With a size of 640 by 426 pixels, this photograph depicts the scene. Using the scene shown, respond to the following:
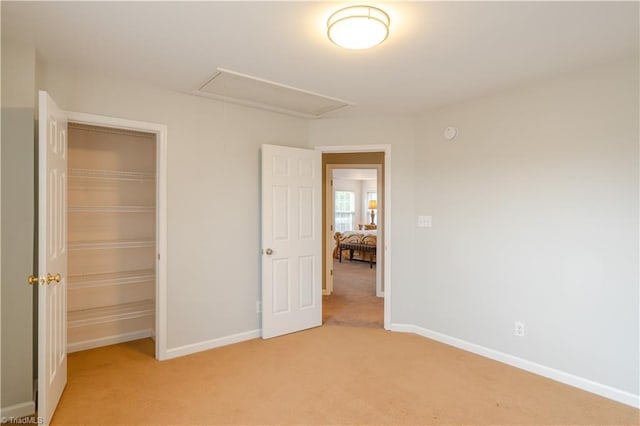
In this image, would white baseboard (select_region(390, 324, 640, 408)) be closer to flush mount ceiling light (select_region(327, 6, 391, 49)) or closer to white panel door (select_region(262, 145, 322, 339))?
white panel door (select_region(262, 145, 322, 339))

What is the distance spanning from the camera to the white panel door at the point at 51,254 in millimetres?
2002

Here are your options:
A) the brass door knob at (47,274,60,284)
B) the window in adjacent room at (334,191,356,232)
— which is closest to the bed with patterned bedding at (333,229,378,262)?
the window in adjacent room at (334,191,356,232)

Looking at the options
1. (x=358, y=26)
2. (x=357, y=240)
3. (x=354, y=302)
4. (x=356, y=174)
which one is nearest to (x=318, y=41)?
(x=358, y=26)

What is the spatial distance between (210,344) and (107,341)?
3.46ft

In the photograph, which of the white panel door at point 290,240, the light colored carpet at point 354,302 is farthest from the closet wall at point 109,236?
the light colored carpet at point 354,302

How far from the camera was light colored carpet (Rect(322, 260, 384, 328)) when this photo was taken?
14.0 feet

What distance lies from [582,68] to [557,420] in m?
2.44

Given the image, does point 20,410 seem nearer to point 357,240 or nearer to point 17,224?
point 17,224

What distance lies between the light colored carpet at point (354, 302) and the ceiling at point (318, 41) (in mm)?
2641

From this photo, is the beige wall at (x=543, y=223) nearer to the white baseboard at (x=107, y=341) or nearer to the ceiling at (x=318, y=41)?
the ceiling at (x=318, y=41)

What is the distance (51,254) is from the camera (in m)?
2.15

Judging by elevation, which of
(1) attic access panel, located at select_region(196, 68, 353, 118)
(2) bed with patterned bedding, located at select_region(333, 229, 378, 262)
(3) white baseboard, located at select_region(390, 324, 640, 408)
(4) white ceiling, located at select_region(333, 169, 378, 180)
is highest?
(4) white ceiling, located at select_region(333, 169, 378, 180)

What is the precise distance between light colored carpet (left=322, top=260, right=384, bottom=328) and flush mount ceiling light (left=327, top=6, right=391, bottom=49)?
310cm

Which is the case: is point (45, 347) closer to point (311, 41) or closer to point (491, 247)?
point (311, 41)
